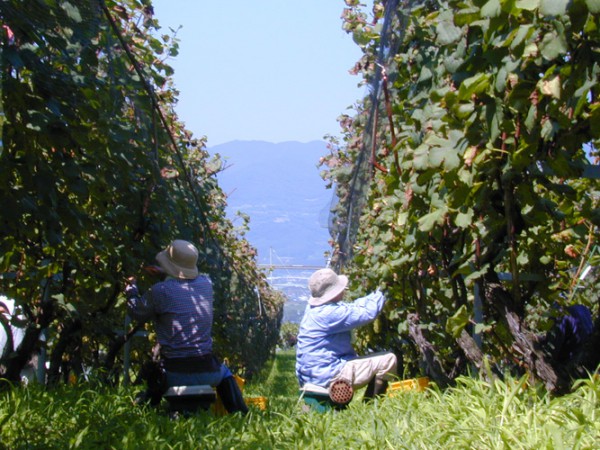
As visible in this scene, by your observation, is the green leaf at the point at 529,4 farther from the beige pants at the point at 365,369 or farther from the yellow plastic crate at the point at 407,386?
the beige pants at the point at 365,369

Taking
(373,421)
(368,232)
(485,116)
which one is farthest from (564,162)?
(368,232)

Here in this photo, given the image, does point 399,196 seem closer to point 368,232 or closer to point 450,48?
point 450,48

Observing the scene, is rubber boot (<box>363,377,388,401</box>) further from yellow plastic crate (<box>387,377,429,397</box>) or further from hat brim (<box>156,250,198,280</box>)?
hat brim (<box>156,250,198,280</box>)

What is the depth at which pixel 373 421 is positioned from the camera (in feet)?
14.5

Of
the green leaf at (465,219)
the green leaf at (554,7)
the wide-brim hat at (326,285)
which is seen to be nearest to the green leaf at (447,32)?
the green leaf at (465,219)

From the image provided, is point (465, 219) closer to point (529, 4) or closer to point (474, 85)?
point (474, 85)

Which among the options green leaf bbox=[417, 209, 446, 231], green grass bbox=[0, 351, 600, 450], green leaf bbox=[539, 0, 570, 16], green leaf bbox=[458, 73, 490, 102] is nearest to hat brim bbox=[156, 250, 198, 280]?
green grass bbox=[0, 351, 600, 450]

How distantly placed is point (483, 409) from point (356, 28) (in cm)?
412

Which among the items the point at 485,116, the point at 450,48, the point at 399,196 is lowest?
the point at 399,196

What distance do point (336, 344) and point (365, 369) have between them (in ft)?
0.97

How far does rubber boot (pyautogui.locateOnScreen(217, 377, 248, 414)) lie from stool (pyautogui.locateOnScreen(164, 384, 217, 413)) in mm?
304

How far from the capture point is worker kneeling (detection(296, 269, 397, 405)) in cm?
655

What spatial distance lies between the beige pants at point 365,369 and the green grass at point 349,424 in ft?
1.79

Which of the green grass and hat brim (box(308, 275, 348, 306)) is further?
hat brim (box(308, 275, 348, 306))
